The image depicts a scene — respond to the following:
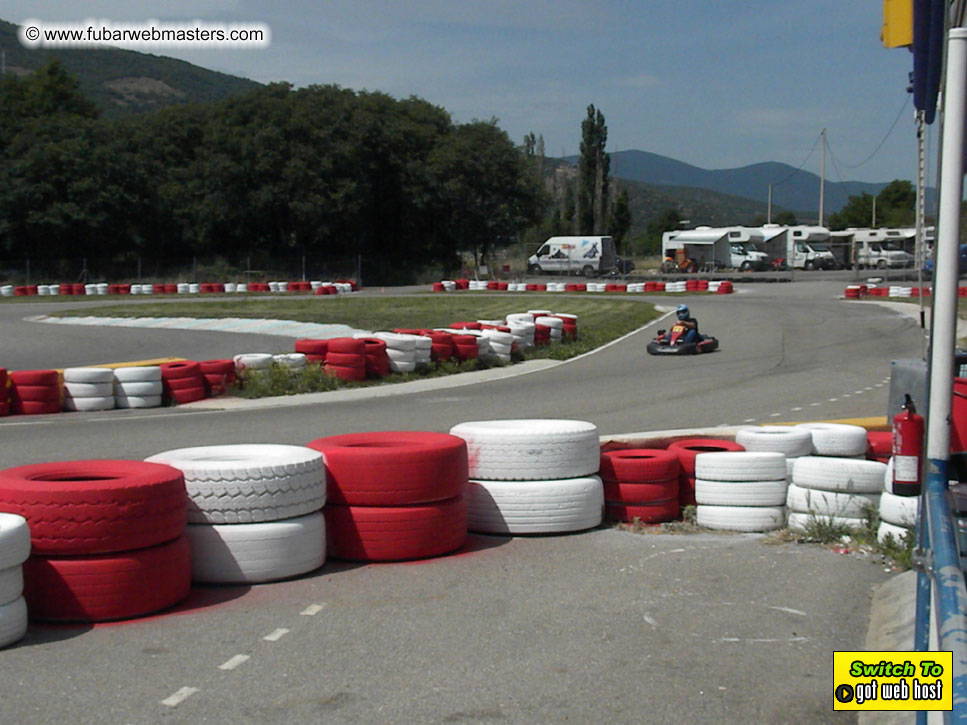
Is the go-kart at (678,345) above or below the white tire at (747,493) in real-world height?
below

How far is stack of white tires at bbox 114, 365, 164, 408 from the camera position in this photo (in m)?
15.4

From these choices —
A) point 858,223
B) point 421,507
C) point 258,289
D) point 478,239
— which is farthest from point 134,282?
point 858,223

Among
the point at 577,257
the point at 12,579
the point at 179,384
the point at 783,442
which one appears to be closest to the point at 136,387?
the point at 179,384

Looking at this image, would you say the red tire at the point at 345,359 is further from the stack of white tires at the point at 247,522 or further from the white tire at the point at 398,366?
the stack of white tires at the point at 247,522

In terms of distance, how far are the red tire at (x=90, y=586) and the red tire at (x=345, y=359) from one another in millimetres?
12313

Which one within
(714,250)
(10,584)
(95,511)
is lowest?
(10,584)

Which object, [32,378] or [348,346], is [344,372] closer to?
[348,346]

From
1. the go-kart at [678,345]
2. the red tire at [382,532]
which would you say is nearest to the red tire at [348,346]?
the go-kart at [678,345]

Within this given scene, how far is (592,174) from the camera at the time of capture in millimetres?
89438

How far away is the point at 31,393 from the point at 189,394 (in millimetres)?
2177

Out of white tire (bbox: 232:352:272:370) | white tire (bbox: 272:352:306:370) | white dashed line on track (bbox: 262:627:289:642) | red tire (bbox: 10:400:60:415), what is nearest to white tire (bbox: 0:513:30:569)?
white dashed line on track (bbox: 262:627:289:642)

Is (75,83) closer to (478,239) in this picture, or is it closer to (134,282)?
(134,282)

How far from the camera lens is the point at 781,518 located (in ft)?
24.0

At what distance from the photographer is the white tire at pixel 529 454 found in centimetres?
713
